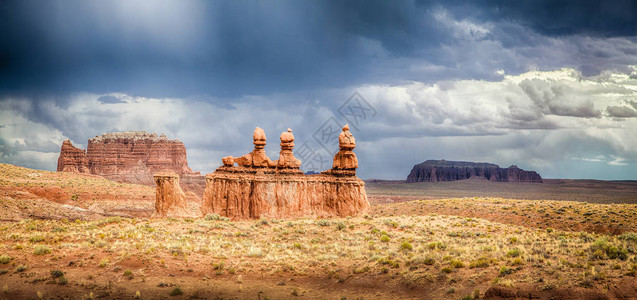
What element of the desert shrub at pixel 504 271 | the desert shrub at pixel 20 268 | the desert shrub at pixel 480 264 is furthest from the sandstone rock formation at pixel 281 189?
the desert shrub at pixel 504 271

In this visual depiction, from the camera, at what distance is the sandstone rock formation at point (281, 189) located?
142ft

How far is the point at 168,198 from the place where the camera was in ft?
148

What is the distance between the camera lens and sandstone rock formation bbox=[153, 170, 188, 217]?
4466 cm

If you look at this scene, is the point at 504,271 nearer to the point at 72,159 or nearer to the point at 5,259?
the point at 5,259

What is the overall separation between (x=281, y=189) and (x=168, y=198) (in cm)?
1028

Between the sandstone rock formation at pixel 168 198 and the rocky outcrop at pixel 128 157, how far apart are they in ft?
327

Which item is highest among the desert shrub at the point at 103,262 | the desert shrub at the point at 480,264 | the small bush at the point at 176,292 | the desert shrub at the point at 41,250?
the desert shrub at the point at 41,250

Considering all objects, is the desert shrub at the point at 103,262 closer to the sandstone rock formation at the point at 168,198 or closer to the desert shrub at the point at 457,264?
the desert shrub at the point at 457,264

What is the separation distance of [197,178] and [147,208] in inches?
2649

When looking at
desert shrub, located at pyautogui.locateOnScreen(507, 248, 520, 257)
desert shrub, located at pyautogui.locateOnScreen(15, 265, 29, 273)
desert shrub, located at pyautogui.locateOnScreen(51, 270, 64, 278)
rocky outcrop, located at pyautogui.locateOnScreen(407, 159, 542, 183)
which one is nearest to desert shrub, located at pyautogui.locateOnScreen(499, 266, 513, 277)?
desert shrub, located at pyautogui.locateOnScreen(507, 248, 520, 257)

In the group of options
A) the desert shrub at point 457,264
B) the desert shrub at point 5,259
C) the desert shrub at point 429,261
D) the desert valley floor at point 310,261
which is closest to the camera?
the desert valley floor at point 310,261

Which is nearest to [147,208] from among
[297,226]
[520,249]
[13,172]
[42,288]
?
[13,172]

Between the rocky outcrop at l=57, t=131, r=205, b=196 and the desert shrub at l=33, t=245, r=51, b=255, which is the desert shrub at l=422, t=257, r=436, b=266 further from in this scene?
the rocky outcrop at l=57, t=131, r=205, b=196

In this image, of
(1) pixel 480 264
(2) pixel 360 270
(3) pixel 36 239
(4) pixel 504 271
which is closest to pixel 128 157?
(3) pixel 36 239
